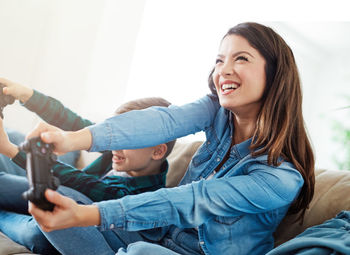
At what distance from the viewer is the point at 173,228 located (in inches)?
44.4

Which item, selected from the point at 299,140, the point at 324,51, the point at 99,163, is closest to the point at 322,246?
the point at 299,140

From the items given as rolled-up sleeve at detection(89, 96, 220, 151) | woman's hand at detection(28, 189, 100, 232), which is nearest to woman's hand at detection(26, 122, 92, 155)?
rolled-up sleeve at detection(89, 96, 220, 151)

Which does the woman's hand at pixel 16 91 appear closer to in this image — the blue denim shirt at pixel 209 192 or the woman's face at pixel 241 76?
the blue denim shirt at pixel 209 192

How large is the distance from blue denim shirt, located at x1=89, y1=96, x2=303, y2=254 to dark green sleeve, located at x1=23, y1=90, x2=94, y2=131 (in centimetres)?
44

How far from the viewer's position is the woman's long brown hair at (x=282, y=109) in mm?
1021

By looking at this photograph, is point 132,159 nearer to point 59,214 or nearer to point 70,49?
point 59,214

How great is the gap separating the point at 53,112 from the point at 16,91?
0.19m

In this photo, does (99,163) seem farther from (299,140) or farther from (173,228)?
(299,140)

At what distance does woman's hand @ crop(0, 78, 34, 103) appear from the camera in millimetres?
1124

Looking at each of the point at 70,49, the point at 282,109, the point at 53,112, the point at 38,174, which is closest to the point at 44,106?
the point at 53,112

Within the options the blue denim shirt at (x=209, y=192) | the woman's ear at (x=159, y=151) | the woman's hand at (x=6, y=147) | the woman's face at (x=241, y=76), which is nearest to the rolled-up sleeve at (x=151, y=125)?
the blue denim shirt at (x=209, y=192)

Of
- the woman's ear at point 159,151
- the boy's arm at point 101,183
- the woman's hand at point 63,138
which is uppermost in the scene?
the woman's hand at point 63,138

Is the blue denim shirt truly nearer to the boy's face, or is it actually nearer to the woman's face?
the woman's face

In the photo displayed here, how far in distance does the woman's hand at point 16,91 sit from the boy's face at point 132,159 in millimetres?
363
